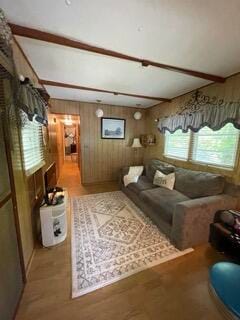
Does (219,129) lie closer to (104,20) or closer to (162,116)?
(162,116)

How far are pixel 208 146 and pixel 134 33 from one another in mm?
2319

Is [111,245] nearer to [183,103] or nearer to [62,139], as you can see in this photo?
[183,103]

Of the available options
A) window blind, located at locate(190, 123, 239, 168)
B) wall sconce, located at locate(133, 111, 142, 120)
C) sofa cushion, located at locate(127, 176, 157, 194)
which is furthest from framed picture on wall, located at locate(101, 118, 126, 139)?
window blind, located at locate(190, 123, 239, 168)

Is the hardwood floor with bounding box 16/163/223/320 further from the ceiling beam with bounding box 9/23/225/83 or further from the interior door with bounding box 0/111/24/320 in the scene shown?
the ceiling beam with bounding box 9/23/225/83

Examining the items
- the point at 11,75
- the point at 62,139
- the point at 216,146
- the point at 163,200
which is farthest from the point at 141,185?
the point at 62,139

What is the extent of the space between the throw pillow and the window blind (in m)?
0.65

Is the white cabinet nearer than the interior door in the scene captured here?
No

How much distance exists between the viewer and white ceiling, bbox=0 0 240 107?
1145mm

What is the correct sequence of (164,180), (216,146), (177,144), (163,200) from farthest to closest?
(177,144) < (164,180) < (216,146) < (163,200)

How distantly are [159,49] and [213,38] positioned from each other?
1.76ft

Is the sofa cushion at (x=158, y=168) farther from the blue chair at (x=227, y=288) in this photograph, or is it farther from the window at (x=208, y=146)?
the blue chair at (x=227, y=288)

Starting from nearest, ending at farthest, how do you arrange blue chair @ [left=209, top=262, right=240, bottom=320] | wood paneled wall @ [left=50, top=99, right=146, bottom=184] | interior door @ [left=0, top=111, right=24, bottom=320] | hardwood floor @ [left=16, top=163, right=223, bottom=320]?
blue chair @ [left=209, top=262, right=240, bottom=320]
interior door @ [left=0, top=111, right=24, bottom=320]
hardwood floor @ [left=16, top=163, right=223, bottom=320]
wood paneled wall @ [left=50, top=99, right=146, bottom=184]

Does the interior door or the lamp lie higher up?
the lamp

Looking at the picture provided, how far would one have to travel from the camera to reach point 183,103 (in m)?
3.36
